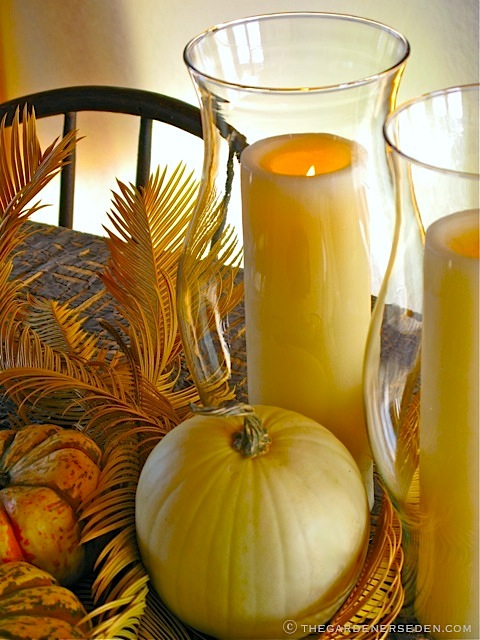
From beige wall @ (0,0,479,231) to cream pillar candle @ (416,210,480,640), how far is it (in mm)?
816

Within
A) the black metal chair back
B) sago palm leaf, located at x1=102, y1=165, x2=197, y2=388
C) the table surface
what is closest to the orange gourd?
sago palm leaf, located at x1=102, y1=165, x2=197, y2=388

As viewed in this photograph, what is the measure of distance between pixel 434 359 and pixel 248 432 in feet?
0.26

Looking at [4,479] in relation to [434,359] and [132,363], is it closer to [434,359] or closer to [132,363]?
[132,363]

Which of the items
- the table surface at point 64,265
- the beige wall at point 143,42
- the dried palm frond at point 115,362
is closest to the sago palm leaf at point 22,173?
the dried palm frond at point 115,362

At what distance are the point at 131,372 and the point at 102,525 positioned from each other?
0.11 m

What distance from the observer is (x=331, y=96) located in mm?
356

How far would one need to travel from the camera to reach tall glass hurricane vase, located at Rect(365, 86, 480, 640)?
31 centimetres

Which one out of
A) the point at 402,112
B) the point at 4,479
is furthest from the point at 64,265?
the point at 402,112

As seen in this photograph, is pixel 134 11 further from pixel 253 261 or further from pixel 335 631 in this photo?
pixel 335 631

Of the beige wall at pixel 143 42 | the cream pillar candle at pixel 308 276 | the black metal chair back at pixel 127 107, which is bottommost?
the cream pillar candle at pixel 308 276

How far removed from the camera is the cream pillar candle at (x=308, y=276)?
15.0 inches

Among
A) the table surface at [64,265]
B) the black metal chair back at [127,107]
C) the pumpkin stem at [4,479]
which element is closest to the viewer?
the pumpkin stem at [4,479]

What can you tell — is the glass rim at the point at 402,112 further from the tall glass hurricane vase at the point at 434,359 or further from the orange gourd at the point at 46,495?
the orange gourd at the point at 46,495

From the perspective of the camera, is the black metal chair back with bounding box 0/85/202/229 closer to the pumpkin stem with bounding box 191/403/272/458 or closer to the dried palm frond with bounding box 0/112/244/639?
the dried palm frond with bounding box 0/112/244/639
